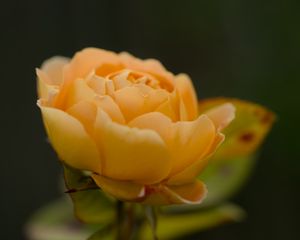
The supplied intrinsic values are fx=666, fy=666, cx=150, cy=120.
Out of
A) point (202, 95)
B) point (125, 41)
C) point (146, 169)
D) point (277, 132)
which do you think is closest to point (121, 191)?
point (146, 169)

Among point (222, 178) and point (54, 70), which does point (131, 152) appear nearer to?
point (54, 70)

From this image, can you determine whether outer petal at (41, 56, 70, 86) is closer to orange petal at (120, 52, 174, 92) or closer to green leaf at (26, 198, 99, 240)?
orange petal at (120, 52, 174, 92)

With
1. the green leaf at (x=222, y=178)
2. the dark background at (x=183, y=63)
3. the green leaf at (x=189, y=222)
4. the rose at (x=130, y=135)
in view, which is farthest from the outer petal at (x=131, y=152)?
the dark background at (x=183, y=63)

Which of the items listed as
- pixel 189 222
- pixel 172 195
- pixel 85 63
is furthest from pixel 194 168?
pixel 189 222

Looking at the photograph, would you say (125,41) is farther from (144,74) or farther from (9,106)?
(144,74)

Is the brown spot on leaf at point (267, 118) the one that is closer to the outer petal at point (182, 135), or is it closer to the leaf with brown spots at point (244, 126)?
the leaf with brown spots at point (244, 126)

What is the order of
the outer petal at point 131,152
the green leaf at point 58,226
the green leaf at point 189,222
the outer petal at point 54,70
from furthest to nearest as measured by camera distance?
the green leaf at point 58,226
the green leaf at point 189,222
the outer petal at point 54,70
the outer petal at point 131,152

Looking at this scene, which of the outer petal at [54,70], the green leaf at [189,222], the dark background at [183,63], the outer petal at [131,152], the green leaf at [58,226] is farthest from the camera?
the dark background at [183,63]
